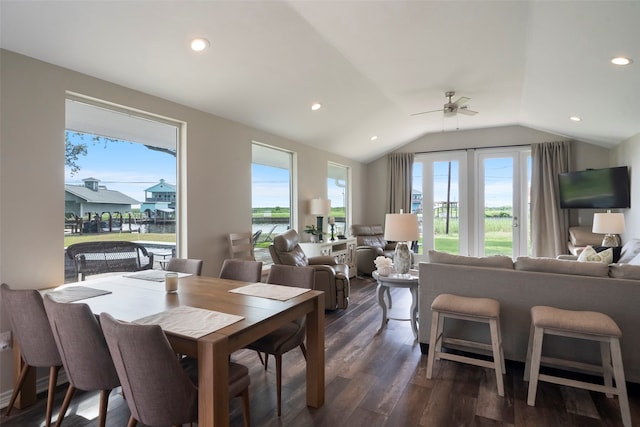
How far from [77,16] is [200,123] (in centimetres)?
164

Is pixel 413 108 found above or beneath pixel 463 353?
above

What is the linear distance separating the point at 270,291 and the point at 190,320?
0.67m

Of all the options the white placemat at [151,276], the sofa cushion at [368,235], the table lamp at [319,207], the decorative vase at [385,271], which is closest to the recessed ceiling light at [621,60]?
the decorative vase at [385,271]

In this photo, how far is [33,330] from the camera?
1958 millimetres

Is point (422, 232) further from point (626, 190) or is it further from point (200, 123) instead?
point (200, 123)

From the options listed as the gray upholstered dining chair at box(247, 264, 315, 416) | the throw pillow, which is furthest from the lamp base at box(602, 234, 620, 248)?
the gray upholstered dining chair at box(247, 264, 315, 416)

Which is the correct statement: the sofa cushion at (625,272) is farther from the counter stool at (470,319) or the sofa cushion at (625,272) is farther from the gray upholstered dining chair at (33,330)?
the gray upholstered dining chair at (33,330)

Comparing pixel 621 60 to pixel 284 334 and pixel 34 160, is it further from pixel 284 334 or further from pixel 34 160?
pixel 34 160

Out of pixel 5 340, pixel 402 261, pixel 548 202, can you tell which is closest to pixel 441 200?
pixel 548 202

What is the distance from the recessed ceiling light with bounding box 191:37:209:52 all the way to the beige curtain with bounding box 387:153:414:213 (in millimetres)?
5609

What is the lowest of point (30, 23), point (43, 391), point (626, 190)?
point (43, 391)

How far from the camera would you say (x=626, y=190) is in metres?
4.93

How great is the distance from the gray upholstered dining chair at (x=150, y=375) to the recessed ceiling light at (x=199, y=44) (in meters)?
2.26

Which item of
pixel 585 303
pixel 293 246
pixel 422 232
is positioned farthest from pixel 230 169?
pixel 422 232
